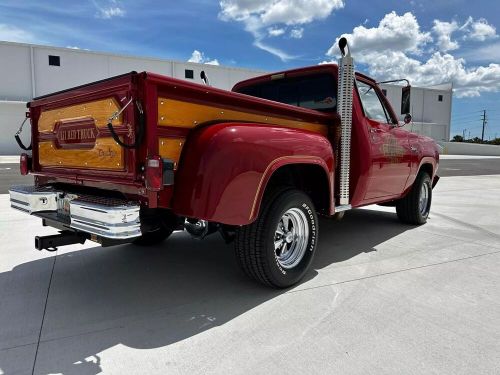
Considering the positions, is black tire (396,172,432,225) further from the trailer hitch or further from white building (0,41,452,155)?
white building (0,41,452,155)

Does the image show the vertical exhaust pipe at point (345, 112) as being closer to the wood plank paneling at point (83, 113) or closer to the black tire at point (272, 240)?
the black tire at point (272, 240)

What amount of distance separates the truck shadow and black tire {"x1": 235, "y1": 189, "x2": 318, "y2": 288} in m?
0.19

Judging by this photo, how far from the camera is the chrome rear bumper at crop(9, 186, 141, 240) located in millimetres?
2508

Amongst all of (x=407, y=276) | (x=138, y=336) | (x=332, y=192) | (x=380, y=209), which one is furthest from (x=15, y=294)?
(x=380, y=209)

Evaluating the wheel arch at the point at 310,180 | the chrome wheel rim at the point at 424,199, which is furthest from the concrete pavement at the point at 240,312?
the chrome wheel rim at the point at 424,199

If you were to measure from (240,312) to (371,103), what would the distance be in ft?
9.97

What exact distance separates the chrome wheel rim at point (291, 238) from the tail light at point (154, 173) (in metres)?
1.23

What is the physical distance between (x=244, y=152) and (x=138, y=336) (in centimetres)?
139

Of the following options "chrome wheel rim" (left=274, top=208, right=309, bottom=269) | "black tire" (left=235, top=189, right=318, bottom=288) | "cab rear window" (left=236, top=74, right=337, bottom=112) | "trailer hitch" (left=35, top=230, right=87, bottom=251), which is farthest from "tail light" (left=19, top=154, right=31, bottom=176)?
"cab rear window" (left=236, top=74, right=337, bottom=112)

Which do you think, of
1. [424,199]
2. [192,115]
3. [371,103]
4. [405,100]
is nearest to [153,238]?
[192,115]

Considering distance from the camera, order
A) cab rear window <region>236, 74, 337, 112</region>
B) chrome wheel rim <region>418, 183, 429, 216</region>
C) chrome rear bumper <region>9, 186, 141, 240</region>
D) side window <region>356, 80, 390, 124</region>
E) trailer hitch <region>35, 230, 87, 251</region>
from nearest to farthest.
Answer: chrome rear bumper <region>9, 186, 141, 240</region>
trailer hitch <region>35, 230, 87, 251</region>
cab rear window <region>236, 74, 337, 112</region>
side window <region>356, 80, 390, 124</region>
chrome wheel rim <region>418, 183, 429, 216</region>

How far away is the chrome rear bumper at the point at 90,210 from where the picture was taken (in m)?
2.51

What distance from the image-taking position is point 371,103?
480 centimetres

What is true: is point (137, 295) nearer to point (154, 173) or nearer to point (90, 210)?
point (90, 210)
